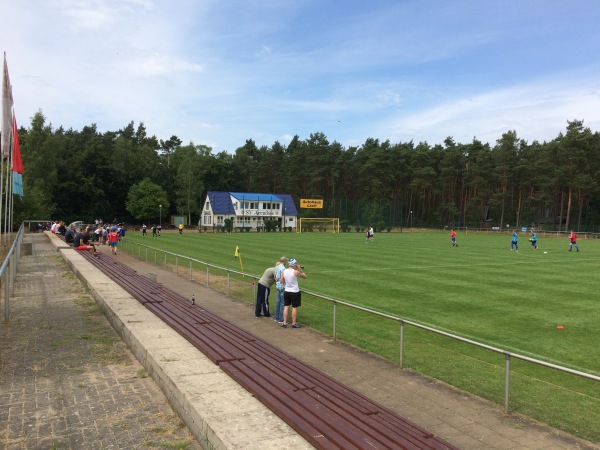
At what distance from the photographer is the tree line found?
75.8 metres

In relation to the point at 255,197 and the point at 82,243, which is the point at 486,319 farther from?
the point at 255,197

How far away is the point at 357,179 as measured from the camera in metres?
102

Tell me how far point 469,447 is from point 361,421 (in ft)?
4.54

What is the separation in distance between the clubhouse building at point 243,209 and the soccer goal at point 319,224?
3.78 m

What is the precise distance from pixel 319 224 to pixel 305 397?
3050 inches

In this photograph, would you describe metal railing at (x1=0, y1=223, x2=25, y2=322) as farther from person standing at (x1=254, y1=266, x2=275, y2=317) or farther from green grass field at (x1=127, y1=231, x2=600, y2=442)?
green grass field at (x1=127, y1=231, x2=600, y2=442)

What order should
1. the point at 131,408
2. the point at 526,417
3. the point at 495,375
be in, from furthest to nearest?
the point at 495,375 < the point at 526,417 < the point at 131,408

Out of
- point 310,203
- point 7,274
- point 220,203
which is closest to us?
point 7,274

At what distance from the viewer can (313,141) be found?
355ft

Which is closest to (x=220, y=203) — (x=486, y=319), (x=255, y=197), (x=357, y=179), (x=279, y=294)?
(x=255, y=197)

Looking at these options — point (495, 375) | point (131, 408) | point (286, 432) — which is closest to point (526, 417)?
point (495, 375)

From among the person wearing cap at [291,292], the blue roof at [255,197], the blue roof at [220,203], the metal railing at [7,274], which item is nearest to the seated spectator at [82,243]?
the metal railing at [7,274]

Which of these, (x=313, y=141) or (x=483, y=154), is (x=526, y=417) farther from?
(x=313, y=141)

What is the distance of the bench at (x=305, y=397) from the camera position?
450 centimetres
